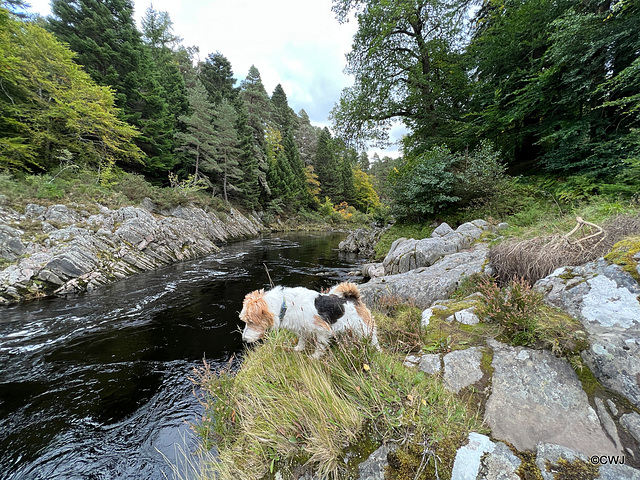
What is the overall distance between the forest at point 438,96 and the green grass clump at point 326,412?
857 cm

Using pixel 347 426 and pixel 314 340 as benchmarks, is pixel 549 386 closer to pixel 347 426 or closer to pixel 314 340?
pixel 347 426

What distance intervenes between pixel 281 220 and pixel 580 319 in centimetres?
3322

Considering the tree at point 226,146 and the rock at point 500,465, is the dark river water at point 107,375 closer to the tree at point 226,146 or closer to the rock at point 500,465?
the rock at point 500,465

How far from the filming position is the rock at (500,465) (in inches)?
52.7

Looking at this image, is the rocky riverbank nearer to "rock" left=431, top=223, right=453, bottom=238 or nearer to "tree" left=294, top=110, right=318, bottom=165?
"rock" left=431, top=223, right=453, bottom=238

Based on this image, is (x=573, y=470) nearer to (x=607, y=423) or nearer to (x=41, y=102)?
(x=607, y=423)

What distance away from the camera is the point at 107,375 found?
405cm

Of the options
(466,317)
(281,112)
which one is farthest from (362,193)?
(466,317)

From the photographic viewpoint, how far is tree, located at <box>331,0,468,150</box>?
1189cm

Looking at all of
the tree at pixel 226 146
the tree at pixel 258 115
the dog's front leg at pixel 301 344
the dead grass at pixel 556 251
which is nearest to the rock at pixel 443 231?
the dead grass at pixel 556 251

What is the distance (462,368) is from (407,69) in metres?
15.3

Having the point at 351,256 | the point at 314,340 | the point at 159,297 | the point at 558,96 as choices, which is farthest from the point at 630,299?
the point at 351,256

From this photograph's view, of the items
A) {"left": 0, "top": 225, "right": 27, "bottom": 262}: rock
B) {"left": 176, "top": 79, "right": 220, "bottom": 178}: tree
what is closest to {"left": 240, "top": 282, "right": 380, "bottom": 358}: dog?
{"left": 0, "top": 225, "right": 27, "bottom": 262}: rock

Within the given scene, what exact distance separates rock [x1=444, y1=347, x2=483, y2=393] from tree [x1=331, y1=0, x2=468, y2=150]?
1307 centimetres
